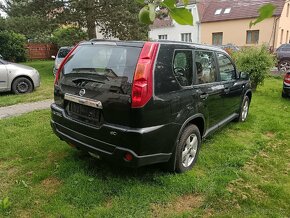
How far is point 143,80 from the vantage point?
120 inches

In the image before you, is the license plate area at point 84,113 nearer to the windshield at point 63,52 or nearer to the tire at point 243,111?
the tire at point 243,111

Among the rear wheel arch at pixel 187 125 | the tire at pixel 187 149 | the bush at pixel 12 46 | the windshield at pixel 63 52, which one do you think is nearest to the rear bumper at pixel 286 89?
the rear wheel arch at pixel 187 125

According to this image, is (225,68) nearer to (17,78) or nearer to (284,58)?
(17,78)

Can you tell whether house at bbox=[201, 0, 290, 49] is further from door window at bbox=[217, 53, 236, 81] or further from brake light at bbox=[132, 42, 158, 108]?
brake light at bbox=[132, 42, 158, 108]

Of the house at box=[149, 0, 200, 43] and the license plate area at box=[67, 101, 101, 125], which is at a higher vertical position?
the house at box=[149, 0, 200, 43]

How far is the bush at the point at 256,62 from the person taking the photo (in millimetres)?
9898

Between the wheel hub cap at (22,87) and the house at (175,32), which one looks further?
the house at (175,32)

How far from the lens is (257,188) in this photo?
3.66 m

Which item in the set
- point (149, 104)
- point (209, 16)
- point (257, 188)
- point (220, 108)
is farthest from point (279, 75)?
point (209, 16)

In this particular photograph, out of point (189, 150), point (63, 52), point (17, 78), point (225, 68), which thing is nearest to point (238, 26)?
point (63, 52)

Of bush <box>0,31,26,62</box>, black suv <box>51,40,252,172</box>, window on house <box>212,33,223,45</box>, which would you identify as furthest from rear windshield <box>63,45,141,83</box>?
window on house <box>212,33,223,45</box>

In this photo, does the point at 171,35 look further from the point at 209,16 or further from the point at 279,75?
the point at 279,75

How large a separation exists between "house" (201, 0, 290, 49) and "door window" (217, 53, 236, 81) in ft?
84.6

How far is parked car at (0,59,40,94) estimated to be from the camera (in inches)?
354
